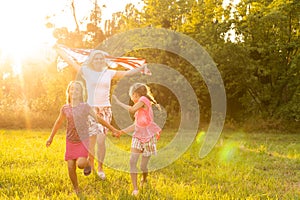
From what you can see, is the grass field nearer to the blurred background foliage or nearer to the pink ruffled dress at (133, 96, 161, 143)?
the pink ruffled dress at (133, 96, 161, 143)

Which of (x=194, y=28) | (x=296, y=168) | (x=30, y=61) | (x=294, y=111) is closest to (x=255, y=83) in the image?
(x=294, y=111)

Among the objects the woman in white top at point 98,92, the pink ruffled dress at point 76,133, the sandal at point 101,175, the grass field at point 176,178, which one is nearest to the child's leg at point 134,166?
the grass field at point 176,178

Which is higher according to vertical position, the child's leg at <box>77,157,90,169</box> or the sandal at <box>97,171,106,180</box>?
the child's leg at <box>77,157,90,169</box>

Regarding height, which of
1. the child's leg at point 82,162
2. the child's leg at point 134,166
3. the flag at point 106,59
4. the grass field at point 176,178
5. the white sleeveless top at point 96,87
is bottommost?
the grass field at point 176,178

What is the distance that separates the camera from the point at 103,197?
16.8 ft

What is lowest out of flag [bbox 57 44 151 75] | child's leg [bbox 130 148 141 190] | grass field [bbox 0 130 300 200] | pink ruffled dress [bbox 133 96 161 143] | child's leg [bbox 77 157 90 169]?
grass field [bbox 0 130 300 200]

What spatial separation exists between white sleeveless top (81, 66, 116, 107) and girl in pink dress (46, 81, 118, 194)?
107cm

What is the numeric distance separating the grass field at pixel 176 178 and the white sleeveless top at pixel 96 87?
127cm

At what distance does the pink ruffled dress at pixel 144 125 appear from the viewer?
5.67 meters

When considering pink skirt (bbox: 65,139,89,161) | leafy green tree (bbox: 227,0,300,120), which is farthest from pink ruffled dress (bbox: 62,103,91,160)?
leafy green tree (bbox: 227,0,300,120)

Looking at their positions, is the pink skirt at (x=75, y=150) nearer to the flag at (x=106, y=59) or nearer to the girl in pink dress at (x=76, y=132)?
the girl in pink dress at (x=76, y=132)

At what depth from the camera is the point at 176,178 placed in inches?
257

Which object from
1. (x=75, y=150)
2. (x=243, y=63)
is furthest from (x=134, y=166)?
(x=243, y=63)

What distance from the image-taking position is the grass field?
5.35 m
